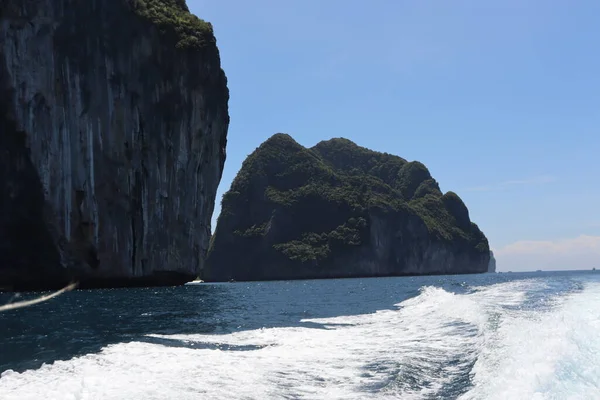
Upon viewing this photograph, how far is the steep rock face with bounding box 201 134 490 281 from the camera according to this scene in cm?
11869

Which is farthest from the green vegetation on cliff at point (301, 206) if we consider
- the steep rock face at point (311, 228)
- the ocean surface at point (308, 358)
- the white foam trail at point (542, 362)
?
the white foam trail at point (542, 362)

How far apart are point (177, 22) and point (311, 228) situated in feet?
254

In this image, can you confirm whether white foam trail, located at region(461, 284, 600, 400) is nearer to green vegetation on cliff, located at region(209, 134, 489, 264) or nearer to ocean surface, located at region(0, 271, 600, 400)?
ocean surface, located at region(0, 271, 600, 400)

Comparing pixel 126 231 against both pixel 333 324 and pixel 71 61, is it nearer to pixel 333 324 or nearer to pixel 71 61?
pixel 71 61

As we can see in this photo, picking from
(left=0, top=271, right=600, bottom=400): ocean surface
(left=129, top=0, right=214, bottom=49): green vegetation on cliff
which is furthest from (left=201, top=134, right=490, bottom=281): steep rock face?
(left=0, top=271, right=600, bottom=400): ocean surface

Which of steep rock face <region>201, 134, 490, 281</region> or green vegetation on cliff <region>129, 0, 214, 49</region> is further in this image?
steep rock face <region>201, 134, 490, 281</region>

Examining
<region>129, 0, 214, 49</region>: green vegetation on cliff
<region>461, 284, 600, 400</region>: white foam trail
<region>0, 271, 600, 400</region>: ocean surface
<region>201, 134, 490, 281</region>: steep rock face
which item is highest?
<region>129, 0, 214, 49</region>: green vegetation on cliff

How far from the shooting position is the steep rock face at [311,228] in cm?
11869

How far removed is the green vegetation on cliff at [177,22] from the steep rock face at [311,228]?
66719 millimetres

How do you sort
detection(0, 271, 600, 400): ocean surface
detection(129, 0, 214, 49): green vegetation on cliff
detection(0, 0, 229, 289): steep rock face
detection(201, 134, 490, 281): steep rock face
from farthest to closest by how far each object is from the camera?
detection(201, 134, 490, 281): steep rock face
detection(129, 0, 214, 49): green vegetation on cliff
detection(0, 0, 229, 289): steep rock face
detection(0, 271, 600, 400): ocean surface

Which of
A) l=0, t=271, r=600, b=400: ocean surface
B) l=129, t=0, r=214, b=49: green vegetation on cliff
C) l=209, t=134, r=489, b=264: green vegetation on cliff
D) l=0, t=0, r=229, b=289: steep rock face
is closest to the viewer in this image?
l=0, t=271, r=600, b=400: ocean surface

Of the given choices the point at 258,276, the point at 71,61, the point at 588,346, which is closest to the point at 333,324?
the point at 588,346

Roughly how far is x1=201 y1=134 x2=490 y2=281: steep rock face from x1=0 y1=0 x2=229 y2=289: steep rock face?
57806 mm

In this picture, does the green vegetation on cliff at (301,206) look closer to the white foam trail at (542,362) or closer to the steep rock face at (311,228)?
the steep rock face at (311,228)
